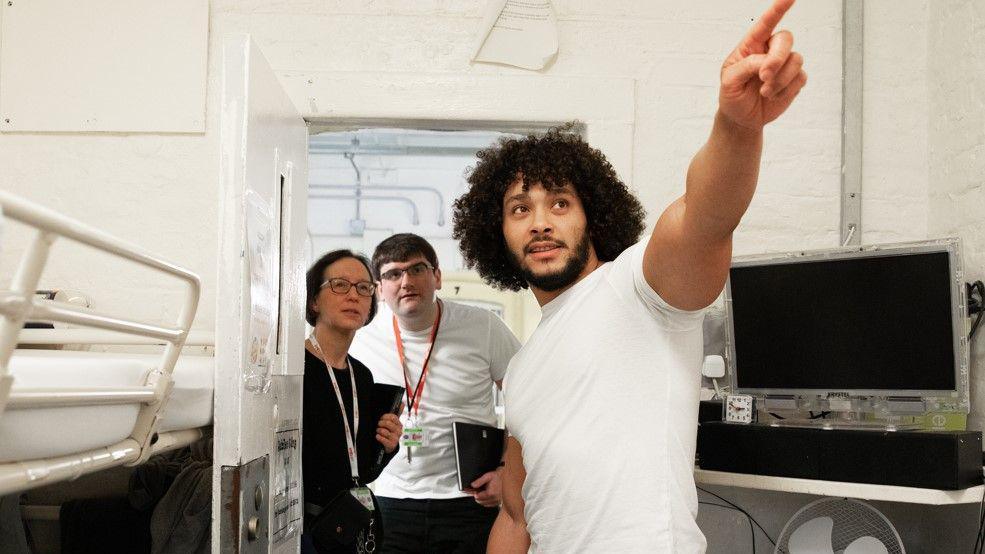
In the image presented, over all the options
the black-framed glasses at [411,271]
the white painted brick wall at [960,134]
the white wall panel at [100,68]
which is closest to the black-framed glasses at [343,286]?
the black-framed glasses at [411,271]

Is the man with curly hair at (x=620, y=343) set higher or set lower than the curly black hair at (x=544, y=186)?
lower

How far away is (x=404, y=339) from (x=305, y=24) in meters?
1.27

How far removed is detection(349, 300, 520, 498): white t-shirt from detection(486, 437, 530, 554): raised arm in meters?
1.24

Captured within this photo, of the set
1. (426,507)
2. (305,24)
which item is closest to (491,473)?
(426,507)

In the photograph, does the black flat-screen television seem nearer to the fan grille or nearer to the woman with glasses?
the fan grille

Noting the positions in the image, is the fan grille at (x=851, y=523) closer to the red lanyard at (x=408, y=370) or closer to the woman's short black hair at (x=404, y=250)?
the red lanyard at (x=408, y=370)

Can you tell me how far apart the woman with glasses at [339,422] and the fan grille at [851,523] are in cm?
121

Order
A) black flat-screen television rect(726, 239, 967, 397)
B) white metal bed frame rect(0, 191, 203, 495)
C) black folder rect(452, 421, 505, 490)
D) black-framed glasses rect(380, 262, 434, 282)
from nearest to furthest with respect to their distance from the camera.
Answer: white metal bed frame rect(0, 191, 203, 495), black flat-screen television rect(726, 239, 967, 397), black folder rect(452, 421, 505, 490), black-framed glasses rect(380, 262, 434, 282)

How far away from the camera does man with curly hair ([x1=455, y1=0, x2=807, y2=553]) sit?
131 cm

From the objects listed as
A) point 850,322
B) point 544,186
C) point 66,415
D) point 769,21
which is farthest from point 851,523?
point 66,415

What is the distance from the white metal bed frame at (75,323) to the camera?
1007 mm

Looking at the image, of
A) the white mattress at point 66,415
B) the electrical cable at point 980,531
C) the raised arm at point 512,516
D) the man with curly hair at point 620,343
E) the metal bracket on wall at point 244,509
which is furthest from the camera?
the electrical cable at point 980,531

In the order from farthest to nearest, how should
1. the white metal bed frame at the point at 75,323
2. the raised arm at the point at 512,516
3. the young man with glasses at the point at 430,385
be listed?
the young man with glasses at the point at 430,385
the raised arm at the point at 512,516
the white metal bed frame at the point at 75,323

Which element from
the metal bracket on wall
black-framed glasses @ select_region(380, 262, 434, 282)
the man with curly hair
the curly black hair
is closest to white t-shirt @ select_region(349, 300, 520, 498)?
black-framed glasses @ select_region(380, 262, 434, 282)
